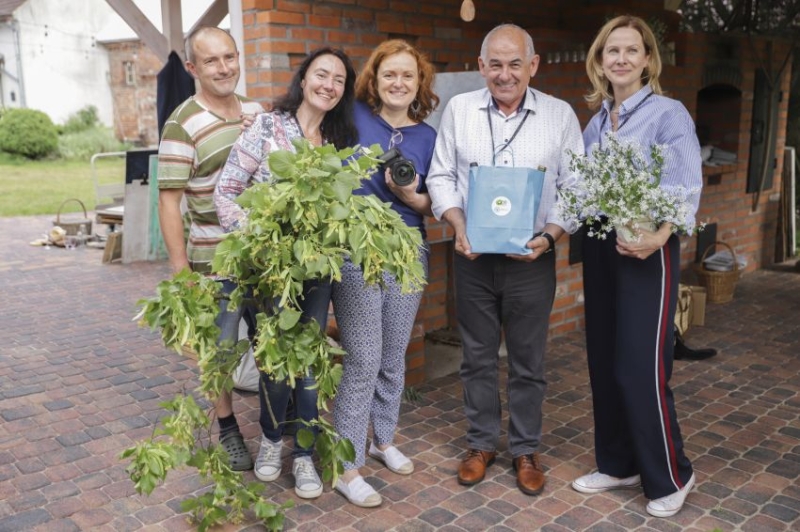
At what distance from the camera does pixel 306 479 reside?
3.69 m

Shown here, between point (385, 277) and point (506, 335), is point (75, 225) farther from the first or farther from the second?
point (506, 335)

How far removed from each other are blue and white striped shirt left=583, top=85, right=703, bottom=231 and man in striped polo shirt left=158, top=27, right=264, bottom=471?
1.63 metres

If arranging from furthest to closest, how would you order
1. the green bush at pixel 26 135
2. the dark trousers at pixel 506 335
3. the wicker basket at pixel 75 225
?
1. the green bush at pixel 26 135
2. the wicker basket at pixel 75 225
3. the dark trousers at pixel 506 335

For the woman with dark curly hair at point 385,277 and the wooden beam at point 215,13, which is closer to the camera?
the woman with dark curly hair at point 385,277

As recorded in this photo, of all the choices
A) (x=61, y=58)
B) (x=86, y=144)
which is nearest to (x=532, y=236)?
(x=86, y=144)

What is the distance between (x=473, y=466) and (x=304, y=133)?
1782mm

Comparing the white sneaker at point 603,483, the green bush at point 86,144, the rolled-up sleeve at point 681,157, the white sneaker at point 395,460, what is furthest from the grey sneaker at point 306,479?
the green bush at point 86,144

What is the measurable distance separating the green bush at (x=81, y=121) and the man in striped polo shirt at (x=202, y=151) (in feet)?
85.0

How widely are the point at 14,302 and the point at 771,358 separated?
6902 millimetres

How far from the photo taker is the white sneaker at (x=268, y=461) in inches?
150

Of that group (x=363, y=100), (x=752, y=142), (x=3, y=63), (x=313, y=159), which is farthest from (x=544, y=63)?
(x=3, y=63)

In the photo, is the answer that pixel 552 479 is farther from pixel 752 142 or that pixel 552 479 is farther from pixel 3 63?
pixel 3 63

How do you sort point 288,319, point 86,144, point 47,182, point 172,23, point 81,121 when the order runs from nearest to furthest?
point 288,319
point 172,23
point 47,182
point 86,144
point 81,121

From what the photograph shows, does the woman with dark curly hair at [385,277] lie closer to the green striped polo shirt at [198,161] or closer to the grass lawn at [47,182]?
the green striped polo shirt at [198,161]
